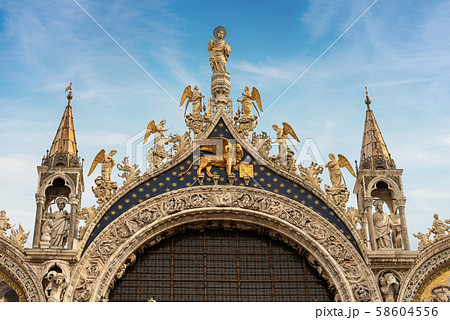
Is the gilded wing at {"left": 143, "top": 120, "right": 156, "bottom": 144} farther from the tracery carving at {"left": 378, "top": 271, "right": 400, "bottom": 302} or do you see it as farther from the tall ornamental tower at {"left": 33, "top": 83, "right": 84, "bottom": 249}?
the tracery carving at {"left": 378, "top": 271, "right": 400, "bottom": 302}

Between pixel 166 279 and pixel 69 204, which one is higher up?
pixel 69 204

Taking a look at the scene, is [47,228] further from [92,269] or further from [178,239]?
[178,239]

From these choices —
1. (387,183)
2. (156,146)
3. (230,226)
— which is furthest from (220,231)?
(387,183)

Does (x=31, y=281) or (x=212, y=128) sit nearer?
(x=31, y=281)

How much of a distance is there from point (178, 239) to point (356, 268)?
4.38 meters

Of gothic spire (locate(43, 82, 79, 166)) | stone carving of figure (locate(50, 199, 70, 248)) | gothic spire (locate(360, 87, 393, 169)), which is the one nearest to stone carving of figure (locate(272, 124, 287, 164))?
gothic spire (locate(360, 87, 393, 169))

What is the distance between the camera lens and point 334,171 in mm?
23797

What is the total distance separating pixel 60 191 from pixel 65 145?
3.77ft

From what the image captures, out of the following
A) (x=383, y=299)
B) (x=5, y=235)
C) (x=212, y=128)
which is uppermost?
(x=212, y=128)

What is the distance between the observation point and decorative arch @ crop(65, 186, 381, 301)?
2220cm

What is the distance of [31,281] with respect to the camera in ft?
71.7

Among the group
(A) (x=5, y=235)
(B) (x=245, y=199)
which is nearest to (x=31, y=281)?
(A) (x=5, y=235)

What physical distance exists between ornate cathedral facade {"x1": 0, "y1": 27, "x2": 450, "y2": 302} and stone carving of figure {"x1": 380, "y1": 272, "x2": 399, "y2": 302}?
0.03 metres

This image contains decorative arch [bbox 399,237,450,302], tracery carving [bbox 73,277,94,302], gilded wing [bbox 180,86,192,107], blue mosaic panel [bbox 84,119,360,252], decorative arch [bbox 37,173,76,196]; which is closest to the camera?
tracery carving [bbox 73,277,94,302]
